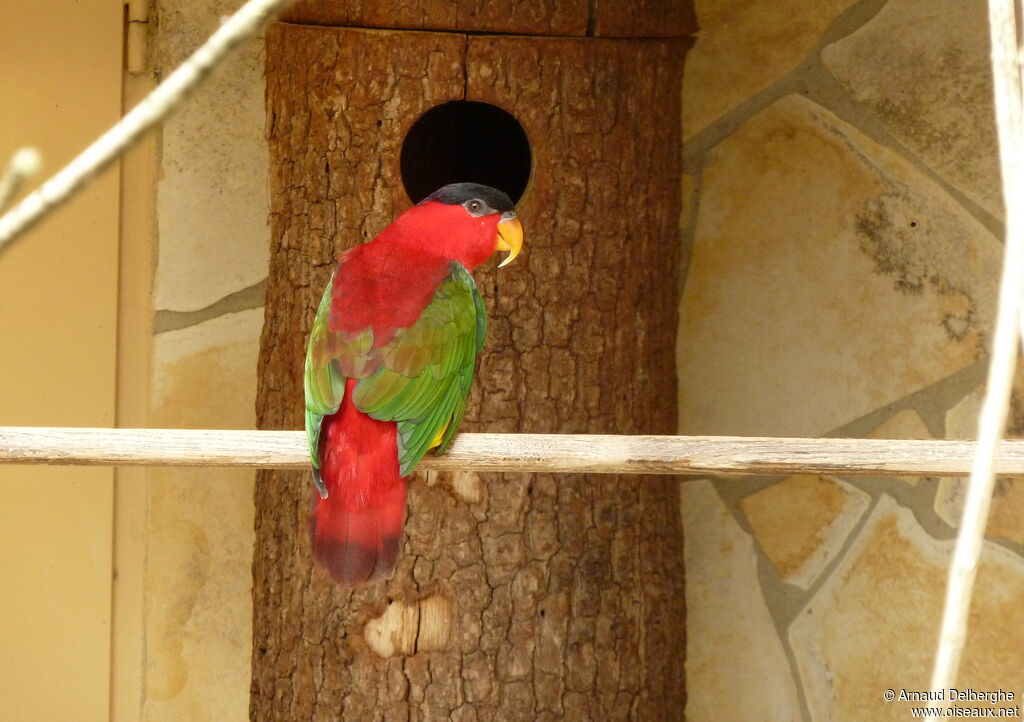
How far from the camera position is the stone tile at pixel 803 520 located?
260 cm

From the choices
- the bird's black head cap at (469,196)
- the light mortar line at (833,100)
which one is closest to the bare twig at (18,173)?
the bird's black head cap at (469,196)

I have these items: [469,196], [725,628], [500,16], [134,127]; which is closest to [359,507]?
[469,196]

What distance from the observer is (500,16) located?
2084 millimetres

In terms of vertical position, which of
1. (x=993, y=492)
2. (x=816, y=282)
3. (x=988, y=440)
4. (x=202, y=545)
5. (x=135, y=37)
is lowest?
(x=202, y=545)

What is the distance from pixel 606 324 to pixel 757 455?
0.77 meters

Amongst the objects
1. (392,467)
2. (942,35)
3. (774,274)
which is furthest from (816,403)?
(392,467)

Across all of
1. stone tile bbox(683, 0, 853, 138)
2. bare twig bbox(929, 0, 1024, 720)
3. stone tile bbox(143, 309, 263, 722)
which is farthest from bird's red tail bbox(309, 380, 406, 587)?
stone tile bbox(683, 0, 853, 138)

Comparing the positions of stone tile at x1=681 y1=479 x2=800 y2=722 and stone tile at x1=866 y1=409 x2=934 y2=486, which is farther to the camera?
stone tile at x1=681 y1=479 x2=800 y2=722

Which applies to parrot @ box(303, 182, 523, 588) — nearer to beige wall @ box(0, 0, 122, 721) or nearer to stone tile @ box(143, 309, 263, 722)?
stone tile @ box(143, 309, 263, 722)

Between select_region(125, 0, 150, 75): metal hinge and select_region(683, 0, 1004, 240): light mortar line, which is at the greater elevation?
select_region(125, 0, 150, 75): metal hinge

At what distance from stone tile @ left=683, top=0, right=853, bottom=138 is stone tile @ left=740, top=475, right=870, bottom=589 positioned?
0.87 m

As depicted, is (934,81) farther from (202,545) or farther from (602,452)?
(202,545)

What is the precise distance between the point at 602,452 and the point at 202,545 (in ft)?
5.01

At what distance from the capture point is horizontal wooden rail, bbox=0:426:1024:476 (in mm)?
Answer: 1425
